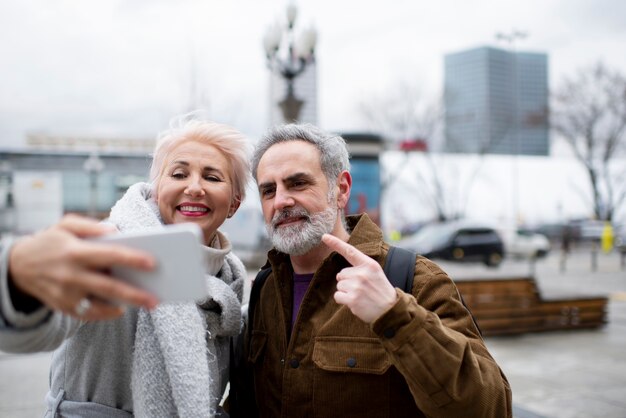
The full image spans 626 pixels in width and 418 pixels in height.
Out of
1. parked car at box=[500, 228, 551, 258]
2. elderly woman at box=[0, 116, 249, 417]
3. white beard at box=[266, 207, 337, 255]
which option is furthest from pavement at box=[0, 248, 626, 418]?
parked car at box=[500, 228, 551, 258]

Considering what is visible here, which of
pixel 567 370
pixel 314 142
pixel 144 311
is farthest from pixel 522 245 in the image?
pixel 144 311

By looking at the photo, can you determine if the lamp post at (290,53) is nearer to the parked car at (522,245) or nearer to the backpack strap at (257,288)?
the backpack strap at (257,288)

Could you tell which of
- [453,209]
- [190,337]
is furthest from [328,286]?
[453,209]

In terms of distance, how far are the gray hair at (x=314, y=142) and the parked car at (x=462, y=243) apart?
17.5 m

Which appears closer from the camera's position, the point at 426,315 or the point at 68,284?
the point at 68,284

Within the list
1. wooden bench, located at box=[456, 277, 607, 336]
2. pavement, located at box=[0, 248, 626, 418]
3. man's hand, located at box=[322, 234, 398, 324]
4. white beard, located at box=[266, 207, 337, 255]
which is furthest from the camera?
wooden bench, located at box=[456, 277, 607, 336]

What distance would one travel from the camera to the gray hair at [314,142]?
92.9 inches

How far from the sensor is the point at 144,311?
6.04ft

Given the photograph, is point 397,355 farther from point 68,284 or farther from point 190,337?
point 68,284

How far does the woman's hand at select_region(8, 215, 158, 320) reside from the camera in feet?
2.94

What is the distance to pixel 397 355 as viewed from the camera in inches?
64.2

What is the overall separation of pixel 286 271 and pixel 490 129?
31.2 metres

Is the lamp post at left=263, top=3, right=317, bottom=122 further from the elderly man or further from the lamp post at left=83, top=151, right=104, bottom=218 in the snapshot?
the lamp post at left=83, top=151, right=104, bottom=218

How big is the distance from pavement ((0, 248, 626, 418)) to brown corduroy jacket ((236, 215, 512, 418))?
260 centimetres
